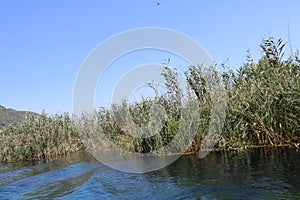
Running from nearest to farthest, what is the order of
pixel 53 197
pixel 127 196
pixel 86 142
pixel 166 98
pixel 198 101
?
pixel 127 196, pixel 53 197, pixel 198 101, pixel 166 98, pixel 86 142

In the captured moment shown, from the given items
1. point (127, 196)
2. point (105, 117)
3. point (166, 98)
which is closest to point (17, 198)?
point (127, 196)

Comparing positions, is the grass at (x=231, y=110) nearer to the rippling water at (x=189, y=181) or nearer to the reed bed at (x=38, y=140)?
the rippling water at (x=189, y=181)

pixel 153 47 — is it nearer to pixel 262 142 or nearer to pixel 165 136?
pixel 165 136

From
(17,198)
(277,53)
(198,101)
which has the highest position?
(277,53)

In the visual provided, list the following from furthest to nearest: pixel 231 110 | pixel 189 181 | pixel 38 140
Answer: pixel 38 140 → pixel 231 110 → pixel 189 181

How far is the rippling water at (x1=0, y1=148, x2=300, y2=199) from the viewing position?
5.91m

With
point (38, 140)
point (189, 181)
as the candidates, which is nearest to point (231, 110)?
point (189, 181)

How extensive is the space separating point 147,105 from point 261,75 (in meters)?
4.39

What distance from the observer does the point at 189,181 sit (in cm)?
Answer: 704

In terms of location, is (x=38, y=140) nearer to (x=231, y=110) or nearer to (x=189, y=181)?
(x=231, y=110)

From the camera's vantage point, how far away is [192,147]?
11219 millimetres

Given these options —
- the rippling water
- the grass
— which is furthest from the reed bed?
the rippling water

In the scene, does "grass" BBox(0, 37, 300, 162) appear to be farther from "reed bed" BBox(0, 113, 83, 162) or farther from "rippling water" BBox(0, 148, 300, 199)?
"reed bed" BBox(0, 113, 83, 162)

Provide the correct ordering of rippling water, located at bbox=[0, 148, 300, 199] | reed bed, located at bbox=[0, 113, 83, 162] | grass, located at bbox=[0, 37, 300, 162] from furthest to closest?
reed bed, located at bbox=[0, 113, 83, 162]
grass, located at bbox=[0, 37, 300, 162]
rippling water, located at bbox=[0, 148, 300, 199]
